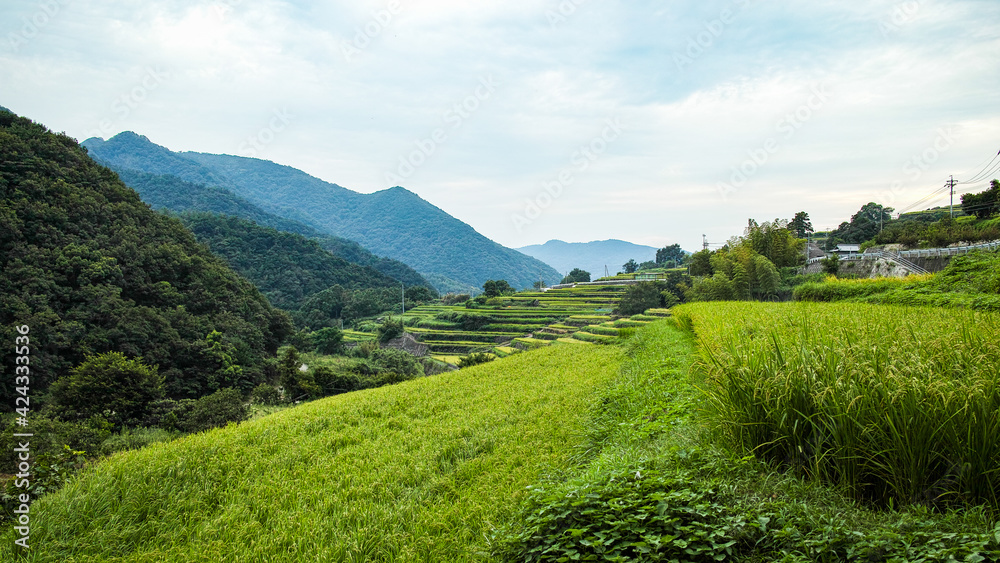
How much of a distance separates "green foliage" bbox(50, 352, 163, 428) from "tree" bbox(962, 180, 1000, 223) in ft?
142

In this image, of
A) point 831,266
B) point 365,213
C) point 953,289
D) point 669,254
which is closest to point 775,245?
point 831,266

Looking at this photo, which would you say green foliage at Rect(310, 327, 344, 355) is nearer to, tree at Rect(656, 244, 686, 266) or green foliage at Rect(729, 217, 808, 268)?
green foliage at Rect(729, 217, 808, 268)

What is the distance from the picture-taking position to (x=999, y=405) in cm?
238

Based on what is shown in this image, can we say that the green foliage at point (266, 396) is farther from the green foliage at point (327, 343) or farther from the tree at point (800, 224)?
the tree at point (800, 224)

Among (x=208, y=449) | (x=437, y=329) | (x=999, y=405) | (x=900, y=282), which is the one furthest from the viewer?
(x=437, y=329)

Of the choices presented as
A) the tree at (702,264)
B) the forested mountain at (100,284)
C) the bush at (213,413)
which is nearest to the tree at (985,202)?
the tree at (702,264)

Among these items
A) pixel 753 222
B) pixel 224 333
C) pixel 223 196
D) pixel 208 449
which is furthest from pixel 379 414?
pixel 223 196

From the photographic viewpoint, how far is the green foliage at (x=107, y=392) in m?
17.2

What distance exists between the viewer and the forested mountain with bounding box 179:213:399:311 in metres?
61.8

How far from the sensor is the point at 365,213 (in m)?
181

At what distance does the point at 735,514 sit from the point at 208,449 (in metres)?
5.20

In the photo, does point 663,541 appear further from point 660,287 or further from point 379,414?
point 660,287

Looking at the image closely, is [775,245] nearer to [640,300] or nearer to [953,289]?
[640,300]

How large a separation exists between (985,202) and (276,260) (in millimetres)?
71421
